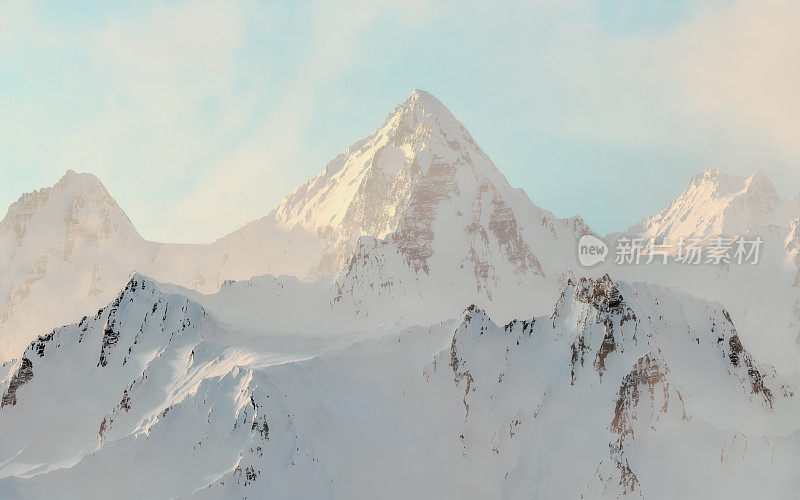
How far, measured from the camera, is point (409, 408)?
67.5m

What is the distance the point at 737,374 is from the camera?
2719 inches

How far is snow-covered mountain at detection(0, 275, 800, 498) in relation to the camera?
183ft

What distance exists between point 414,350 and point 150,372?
28.6 m

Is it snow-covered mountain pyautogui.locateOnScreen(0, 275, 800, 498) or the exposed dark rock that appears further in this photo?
the exposed dark rock

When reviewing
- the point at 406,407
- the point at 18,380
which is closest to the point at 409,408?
the point at 406,407

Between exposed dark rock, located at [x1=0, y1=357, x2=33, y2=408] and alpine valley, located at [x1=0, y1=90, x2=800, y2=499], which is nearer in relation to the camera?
alpine valley, located at [x1=0, y1=90, x2=800, y2=499]

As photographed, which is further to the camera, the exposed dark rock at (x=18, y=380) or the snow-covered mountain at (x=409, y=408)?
the exposed dark rock at (x=18, y=380)

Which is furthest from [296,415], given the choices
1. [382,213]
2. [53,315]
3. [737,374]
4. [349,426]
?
[53,315]

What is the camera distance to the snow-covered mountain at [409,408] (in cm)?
5569

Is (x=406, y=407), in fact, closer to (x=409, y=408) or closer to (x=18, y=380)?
(x=409, y=408)

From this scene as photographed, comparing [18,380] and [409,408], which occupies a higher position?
[409,408]

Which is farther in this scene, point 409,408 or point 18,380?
point 18,380

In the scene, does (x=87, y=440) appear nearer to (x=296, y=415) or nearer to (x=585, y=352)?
(x=296, y=415)

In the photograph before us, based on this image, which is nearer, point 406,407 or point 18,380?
point 406,407
